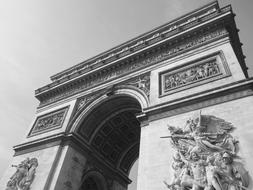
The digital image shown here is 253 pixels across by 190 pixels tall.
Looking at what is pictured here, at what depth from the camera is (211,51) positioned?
33.9 feet

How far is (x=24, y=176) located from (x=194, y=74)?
9952mm

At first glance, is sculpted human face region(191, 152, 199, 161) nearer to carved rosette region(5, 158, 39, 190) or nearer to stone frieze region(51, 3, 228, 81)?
stone frieze region(51, 3, 228, 81)

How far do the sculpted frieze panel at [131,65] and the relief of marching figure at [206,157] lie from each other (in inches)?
191

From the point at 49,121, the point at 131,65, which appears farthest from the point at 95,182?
the point at 131,65

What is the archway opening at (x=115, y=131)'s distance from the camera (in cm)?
1325

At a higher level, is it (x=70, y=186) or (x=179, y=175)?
(x=70, y=186)

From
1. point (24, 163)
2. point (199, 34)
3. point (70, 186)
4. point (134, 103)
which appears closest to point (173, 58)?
point (199, 34)

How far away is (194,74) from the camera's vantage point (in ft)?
32.9

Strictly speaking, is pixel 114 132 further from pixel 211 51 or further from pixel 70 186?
pixel 211 51

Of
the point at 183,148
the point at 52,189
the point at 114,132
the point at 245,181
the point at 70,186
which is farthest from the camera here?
the point at 114,132

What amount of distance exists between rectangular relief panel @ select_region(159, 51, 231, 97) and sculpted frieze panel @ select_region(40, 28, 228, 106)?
3.89ft

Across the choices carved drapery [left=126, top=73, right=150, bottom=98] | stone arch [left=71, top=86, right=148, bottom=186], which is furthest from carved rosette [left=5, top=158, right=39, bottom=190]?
carved drapery [left=126, top=73, right=150, bottom=98]

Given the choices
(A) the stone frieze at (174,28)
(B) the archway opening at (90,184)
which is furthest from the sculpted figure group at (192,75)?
(B) the archway opening at (90,184)

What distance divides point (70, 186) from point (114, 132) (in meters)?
4.75
